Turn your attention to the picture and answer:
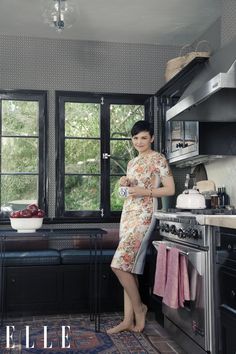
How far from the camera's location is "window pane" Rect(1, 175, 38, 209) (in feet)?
16.9

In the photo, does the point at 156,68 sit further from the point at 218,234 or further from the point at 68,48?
the point at 218,234

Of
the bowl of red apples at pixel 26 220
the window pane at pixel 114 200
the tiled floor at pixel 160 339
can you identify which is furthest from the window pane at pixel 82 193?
the tiled floor at pixel 160 339

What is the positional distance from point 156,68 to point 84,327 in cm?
301

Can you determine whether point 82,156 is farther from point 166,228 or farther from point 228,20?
point 228,20

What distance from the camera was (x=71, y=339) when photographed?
3.65 metres

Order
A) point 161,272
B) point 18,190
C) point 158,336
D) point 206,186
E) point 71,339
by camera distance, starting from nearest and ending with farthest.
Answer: point 161,272 → point 71,339 → point 158,336 → point 206,186 → point 18,190

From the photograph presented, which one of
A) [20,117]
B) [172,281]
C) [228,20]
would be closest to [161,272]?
[172,281]

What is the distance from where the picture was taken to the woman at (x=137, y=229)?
3.82 m

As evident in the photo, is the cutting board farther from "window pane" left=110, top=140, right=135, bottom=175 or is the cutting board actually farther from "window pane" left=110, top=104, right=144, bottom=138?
"window pane" left=110, top=104, right=144, bottom=138

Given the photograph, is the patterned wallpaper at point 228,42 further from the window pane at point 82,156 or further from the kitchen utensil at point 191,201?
the window pane at point 82,156

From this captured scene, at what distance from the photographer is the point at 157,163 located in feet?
12.9

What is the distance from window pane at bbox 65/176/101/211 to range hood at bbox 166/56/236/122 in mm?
1606

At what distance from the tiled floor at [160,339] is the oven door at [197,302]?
24 cm

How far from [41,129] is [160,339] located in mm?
2604
